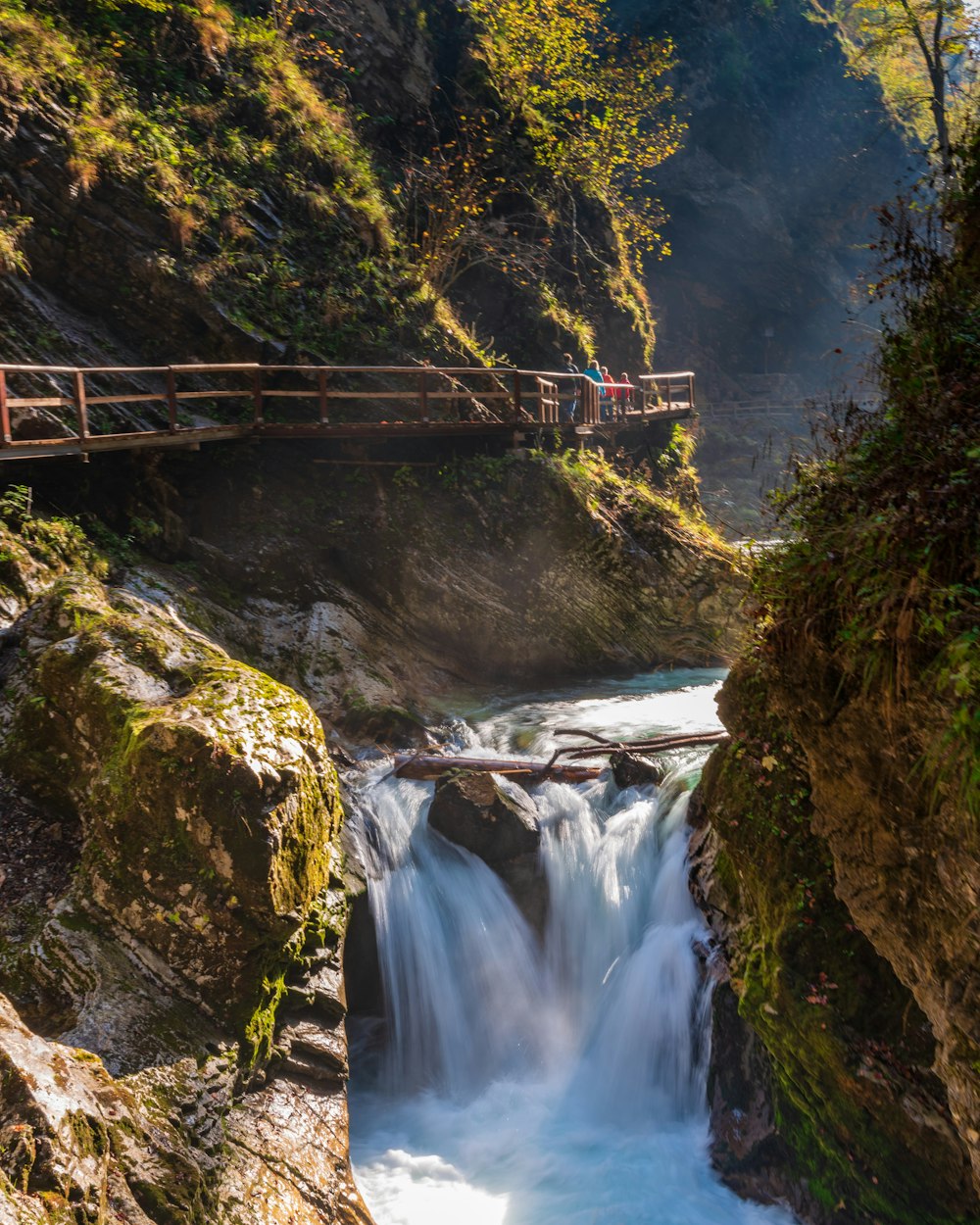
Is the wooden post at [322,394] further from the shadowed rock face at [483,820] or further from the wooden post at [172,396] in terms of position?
the shadowed rock face at [483,820]

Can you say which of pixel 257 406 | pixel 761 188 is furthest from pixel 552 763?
pixel 761 188

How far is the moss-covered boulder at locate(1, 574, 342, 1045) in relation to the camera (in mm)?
7629

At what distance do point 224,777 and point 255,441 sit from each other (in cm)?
874

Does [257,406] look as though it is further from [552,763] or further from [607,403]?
[607,403]

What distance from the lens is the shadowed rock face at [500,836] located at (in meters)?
10.2

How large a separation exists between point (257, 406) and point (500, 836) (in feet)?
25.2

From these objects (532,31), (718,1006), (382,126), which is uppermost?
(532,31)

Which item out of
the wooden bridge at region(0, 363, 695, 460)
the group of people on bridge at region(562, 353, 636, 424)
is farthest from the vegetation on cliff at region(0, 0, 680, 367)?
the group of people on bridge at region(562, 353, 636, 424)

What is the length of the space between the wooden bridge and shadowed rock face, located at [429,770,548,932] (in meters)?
5.76

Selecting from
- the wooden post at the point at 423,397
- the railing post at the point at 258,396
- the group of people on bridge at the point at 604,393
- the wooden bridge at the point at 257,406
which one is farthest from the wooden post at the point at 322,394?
the group of people on bridge at the point at 604,393

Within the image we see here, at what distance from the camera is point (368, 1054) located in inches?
369

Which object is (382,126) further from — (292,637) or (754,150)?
(754,150)

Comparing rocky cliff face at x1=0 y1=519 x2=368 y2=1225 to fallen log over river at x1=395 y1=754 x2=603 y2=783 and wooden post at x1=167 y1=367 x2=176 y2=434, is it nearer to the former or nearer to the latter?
fallen log over river at x1=395 y1=754 x2=603 y2=783

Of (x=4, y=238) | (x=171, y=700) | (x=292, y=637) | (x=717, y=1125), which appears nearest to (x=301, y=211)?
(x=4, y=238)
